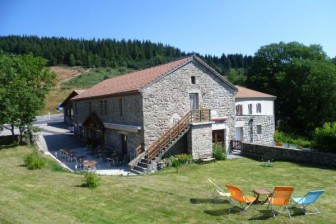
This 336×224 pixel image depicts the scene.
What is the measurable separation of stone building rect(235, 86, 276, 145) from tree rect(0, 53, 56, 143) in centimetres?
1720

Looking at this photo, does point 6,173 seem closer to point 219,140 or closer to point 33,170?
point 33,170

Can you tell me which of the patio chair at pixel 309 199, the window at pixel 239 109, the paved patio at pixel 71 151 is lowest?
the paved patio at pixel 71 151

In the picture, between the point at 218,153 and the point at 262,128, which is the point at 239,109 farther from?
the point at 218,153

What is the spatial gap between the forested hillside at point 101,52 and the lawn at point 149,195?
97763 millimetres

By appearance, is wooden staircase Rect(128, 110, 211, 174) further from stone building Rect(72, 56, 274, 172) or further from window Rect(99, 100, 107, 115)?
window Rect(99, 100, 107, 115)

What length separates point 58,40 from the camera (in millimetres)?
136875

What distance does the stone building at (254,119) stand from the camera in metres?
29.6

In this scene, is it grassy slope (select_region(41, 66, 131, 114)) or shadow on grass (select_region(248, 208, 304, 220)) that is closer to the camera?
shadow on grass (select_region(248, 208, 304, 220))

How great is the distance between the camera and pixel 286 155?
71.1 ft

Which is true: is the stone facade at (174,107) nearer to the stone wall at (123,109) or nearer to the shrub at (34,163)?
the stone wall at (123,109)

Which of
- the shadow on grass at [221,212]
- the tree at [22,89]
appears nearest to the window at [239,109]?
the tree at [22,89]

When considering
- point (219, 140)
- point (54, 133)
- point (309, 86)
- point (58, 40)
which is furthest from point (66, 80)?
point (219, 140)

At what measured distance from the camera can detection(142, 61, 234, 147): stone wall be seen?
22016mm

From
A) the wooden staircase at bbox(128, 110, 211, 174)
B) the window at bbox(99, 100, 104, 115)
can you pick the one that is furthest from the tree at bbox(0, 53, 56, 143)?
the wooden staircase at bbox(128, 110, 211, 174)
